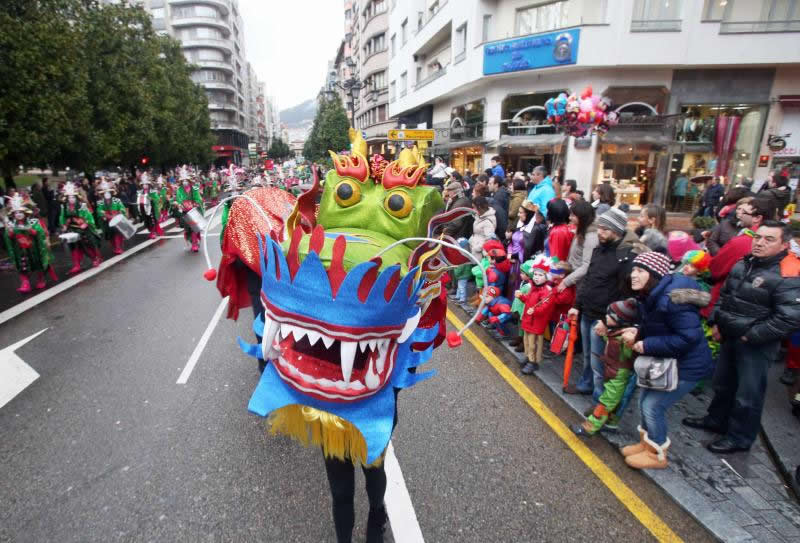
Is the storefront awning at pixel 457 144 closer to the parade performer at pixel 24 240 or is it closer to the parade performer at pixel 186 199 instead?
the parade performer at pixel 186 199

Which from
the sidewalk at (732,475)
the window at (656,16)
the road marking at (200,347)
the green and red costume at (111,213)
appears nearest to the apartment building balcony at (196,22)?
the green and red costume at (111,213)

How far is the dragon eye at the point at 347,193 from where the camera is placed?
7.39 ft

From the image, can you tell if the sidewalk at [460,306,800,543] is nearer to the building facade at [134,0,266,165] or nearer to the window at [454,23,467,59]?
the window at [454,23,467,59]

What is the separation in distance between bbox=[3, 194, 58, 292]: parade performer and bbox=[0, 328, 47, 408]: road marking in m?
3.16

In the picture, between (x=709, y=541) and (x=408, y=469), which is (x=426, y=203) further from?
(x=709, y=541)

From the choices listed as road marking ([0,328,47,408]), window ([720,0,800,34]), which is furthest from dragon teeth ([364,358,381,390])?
window ([720,0,800,34])

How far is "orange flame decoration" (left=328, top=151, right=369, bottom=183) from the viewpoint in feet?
7.56

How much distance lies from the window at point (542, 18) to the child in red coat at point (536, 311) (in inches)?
698

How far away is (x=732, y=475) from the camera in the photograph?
115 inches

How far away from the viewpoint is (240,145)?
70.6 meters

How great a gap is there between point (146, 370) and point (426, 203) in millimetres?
4148

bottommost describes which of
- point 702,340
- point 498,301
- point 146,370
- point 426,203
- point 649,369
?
point 146,370

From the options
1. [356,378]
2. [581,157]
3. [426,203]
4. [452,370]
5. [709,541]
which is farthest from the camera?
[581,157]

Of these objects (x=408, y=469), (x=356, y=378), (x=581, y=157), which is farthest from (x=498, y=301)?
(x=581, y=157)
